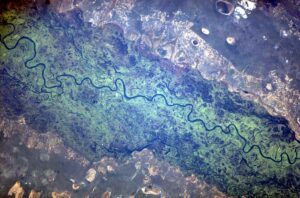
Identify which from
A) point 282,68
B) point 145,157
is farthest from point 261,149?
point 145,157

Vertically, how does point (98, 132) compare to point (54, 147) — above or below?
above

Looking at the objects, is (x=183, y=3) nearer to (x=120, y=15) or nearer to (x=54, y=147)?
(x=120, y=15)

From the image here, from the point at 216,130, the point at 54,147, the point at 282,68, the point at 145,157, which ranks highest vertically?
the point at 282,68

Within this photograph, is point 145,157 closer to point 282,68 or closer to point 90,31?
point 90,31

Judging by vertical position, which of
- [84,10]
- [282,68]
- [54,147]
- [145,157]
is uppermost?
[282,68]

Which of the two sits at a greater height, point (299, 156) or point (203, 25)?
point (203, 25)

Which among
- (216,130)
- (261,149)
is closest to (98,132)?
(216,130)
